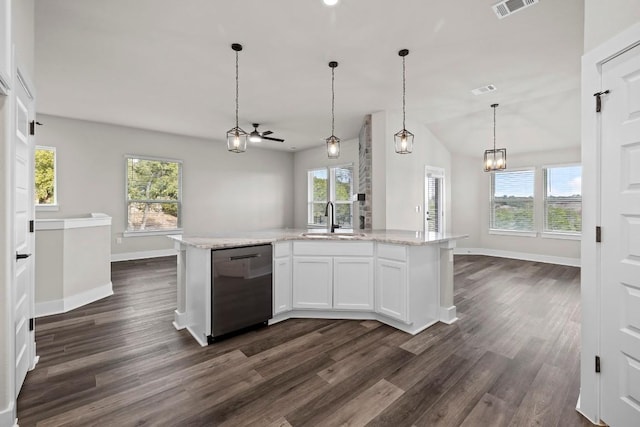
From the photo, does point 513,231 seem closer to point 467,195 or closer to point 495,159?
point 467,195

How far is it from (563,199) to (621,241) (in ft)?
18.6

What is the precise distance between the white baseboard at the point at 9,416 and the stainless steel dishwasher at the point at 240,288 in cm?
121

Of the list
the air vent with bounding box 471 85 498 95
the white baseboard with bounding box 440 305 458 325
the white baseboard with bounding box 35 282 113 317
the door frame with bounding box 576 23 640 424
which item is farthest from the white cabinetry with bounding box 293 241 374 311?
the air vent with bounding box 471 85 498 95

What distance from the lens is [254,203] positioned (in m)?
8.23

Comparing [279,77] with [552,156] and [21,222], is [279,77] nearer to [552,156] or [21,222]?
[21,222]

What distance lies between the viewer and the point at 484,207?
7020 mm

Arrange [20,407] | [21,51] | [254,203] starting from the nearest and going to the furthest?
1. [20,407]
2. [21,51]
3. [254,203]

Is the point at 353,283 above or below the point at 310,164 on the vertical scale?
below

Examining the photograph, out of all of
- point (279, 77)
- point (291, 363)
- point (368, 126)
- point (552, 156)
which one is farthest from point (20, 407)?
point (552, 156)

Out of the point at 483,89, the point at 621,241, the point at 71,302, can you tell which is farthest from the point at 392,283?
the point at 71,302

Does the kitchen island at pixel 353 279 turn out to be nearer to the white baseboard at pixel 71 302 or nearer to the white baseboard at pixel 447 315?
the white baseboard at pixel 447 315

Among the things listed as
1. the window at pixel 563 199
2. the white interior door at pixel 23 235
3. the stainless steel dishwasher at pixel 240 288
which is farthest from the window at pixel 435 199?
the white interior door at pixel 23 235

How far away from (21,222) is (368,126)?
15.5ft

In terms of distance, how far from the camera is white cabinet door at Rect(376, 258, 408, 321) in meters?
2.81
